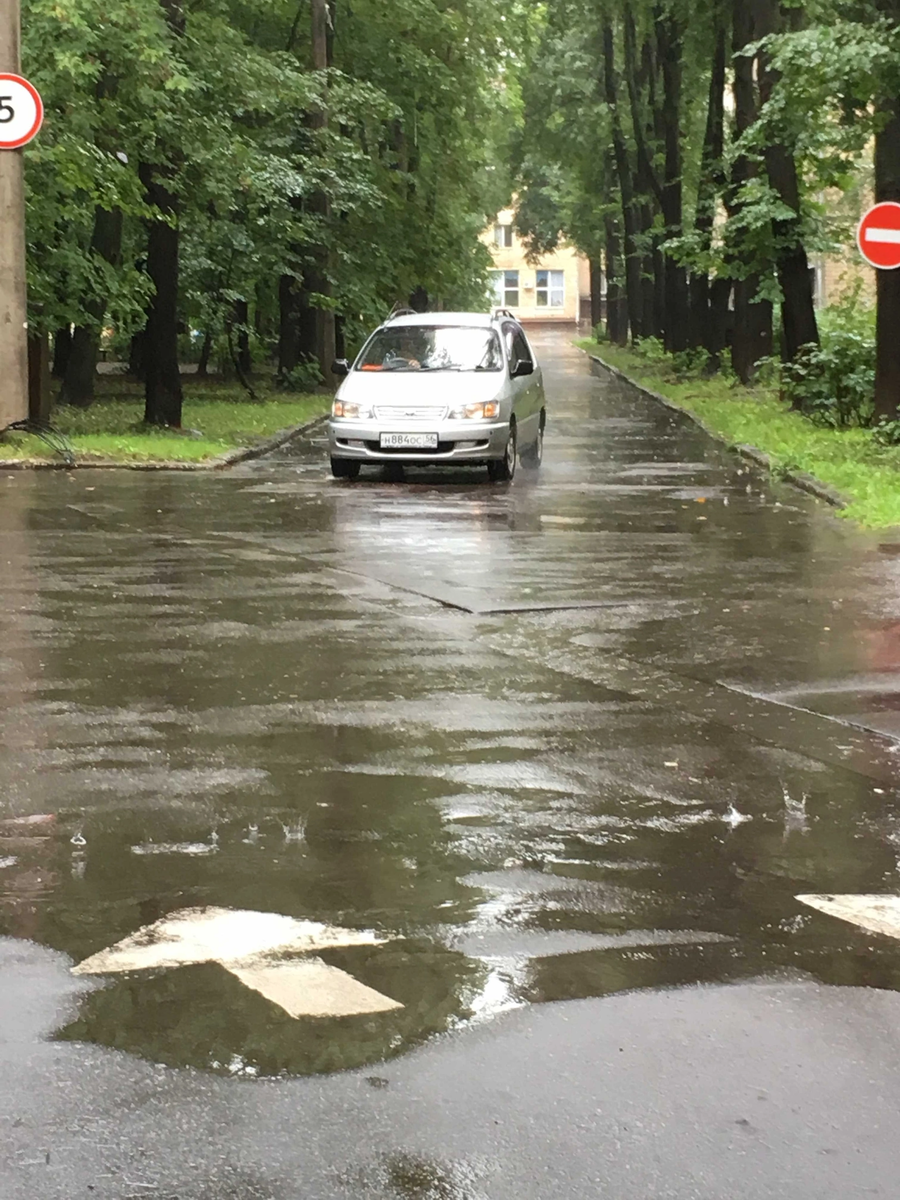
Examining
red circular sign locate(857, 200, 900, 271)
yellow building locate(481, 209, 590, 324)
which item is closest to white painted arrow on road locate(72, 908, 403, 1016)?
red circular sign locate(857, 200, 900, 271)

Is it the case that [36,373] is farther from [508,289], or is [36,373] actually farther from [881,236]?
[508,289]

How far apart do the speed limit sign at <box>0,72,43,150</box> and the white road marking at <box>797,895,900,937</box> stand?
14.7 metres

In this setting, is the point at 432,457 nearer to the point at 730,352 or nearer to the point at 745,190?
the point at 745,190

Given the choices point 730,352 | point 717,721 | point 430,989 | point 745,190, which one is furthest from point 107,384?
point 430,989

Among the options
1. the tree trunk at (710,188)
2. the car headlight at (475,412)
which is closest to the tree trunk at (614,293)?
the tree trunk at (710,188)

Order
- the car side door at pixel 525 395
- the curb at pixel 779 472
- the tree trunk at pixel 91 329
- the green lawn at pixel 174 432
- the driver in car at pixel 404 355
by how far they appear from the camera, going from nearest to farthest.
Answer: the curb at pixel 779 472 → the green lawn at pixel 174 432 → the driver in car at pixel 404 355 → the car side door at pixel 525 395 → the tree trunk at pixel 91 329

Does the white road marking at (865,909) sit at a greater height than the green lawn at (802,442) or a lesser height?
lesser

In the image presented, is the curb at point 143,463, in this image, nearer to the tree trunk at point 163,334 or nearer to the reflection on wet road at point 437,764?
the tree trunk at point 163,334

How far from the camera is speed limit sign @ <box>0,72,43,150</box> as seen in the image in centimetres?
1767

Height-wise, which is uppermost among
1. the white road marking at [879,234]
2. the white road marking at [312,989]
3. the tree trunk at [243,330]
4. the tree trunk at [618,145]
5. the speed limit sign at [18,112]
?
the tree trunk at [618,145]

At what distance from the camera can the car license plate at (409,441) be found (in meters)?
18.6

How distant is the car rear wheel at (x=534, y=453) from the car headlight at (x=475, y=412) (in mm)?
2192

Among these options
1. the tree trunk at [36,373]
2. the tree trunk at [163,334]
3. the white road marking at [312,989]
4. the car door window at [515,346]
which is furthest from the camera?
the tree trunk at [163,334]

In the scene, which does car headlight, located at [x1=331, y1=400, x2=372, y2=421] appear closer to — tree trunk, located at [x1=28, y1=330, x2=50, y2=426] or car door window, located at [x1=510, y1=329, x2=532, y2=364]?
car door window, located at [x1=510, y1=329, x2=532, y2=364]
